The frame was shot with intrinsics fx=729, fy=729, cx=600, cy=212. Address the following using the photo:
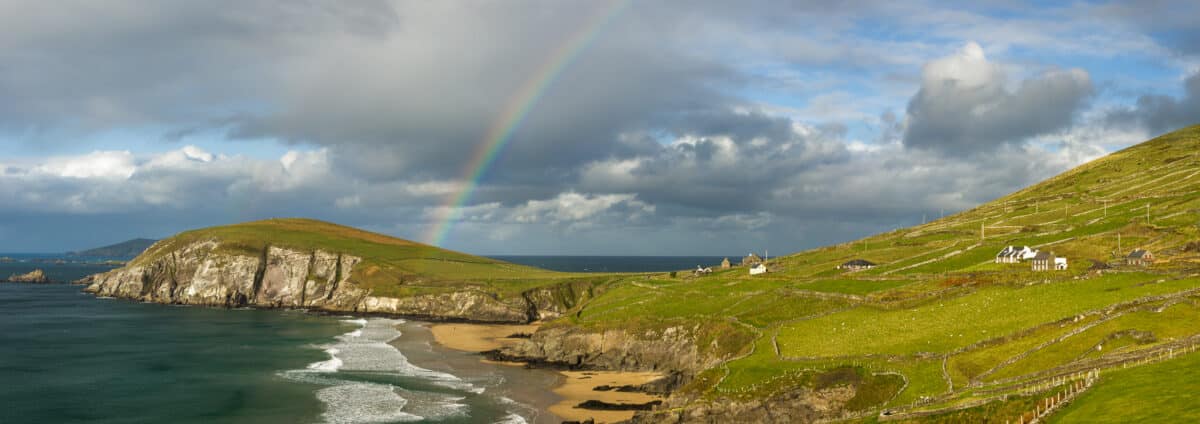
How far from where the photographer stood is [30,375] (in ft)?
325

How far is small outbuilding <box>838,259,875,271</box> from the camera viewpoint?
143 metres

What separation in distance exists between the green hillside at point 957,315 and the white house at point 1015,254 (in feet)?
8.56

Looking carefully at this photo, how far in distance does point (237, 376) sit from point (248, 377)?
1.87 meters

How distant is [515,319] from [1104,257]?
123122 millimetres

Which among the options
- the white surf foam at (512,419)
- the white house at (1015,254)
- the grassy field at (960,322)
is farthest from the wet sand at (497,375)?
the white house at (1015,254)

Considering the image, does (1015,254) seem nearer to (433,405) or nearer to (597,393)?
(597,393)

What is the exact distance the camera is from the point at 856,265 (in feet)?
474

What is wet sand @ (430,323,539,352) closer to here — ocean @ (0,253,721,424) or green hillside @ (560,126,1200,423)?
ocean @ (0,253,721,424)

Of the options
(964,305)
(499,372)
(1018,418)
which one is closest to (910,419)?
(1018,418)

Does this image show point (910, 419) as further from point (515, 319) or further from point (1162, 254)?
point (515, 319)

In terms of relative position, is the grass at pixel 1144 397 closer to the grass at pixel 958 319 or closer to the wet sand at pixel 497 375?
the grass at pixel 958 319

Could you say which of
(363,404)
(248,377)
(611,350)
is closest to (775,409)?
(611,350)

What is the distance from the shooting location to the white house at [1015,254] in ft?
413

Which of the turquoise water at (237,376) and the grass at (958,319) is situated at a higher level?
the grass at (958,319)
